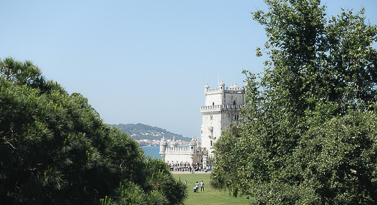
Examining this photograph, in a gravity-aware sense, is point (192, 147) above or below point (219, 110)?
below

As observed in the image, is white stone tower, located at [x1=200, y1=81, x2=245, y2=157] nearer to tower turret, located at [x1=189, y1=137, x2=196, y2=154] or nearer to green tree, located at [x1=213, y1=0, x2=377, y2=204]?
tower turret, located at [x1=189, y1=137, x2=196, y2=154]

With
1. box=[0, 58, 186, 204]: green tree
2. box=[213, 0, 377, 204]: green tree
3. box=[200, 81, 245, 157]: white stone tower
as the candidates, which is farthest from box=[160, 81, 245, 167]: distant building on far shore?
box=[0, 58, 186, 204]: green tree

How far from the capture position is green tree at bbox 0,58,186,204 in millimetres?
13812

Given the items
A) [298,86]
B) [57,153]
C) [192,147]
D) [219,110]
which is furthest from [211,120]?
[57,153]

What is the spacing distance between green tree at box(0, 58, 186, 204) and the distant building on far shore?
6345cm

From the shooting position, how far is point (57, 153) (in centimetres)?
1445

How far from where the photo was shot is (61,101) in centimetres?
1605

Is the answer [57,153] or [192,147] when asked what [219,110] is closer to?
[192,147]

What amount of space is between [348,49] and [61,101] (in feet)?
36.6

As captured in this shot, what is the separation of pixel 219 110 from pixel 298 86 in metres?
62.4

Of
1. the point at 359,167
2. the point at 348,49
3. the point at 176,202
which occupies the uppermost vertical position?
the point at 348,49

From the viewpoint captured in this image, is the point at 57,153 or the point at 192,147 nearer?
the point at 57,153

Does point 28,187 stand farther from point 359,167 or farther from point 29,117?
point 359,167

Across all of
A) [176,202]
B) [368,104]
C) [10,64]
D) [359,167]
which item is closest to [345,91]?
[368,104]
